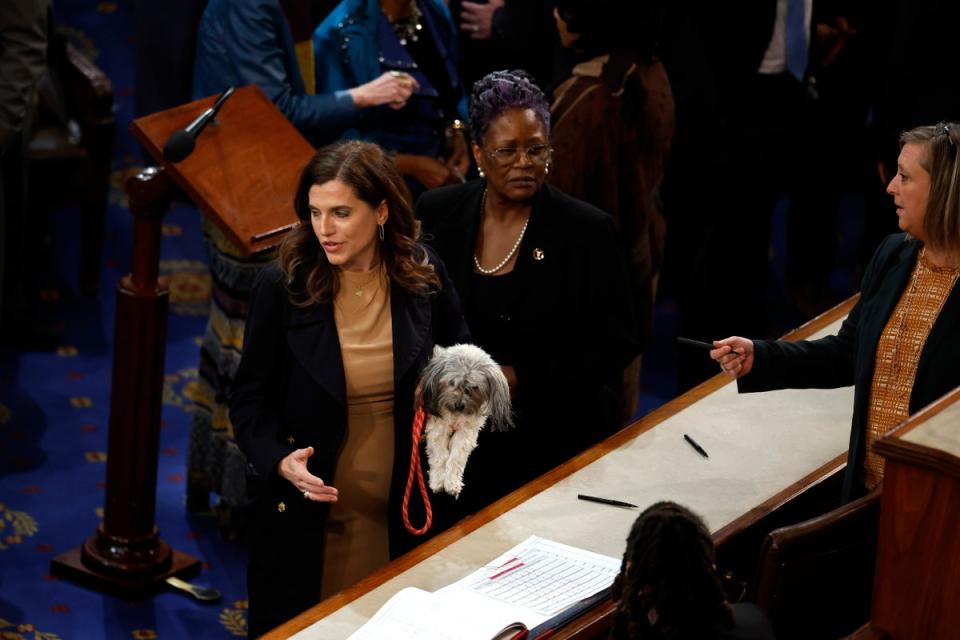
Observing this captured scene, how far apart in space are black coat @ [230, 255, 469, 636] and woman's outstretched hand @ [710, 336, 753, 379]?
2.32 ft

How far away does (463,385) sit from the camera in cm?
330

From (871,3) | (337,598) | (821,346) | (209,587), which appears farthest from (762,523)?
(871,3)

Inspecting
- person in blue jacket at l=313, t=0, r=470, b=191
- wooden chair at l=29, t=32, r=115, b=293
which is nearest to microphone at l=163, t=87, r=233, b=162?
person in blue jacket at l=313, t=0, r=470, b=191

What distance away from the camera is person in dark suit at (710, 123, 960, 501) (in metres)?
3.36

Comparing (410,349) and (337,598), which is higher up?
(410,349)

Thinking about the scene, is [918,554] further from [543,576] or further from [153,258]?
[153,258]

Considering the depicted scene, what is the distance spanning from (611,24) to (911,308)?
60.6 inches

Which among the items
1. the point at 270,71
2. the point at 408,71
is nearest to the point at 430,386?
the point at 270,71

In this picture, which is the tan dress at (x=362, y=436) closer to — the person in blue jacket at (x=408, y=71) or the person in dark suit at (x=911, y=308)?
the person in dark suit at (x=911, y=308)

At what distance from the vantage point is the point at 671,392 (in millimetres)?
6531

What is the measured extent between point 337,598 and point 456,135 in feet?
7.72

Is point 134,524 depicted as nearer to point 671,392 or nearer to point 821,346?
point 821,346

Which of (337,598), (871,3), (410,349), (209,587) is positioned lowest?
(209,587)

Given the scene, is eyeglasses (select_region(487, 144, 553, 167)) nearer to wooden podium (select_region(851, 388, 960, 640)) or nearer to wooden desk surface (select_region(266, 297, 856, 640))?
wooden desk surface (select_region(266, 297, 856, 640))
